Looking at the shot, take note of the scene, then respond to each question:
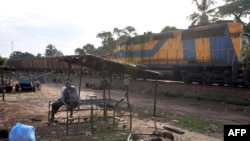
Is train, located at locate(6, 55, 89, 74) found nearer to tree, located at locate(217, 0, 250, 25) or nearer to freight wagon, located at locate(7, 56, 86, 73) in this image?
freight wagon, located at locate(7, 56, 86, 73)

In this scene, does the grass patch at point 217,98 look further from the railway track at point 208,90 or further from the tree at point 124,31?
the tree at point 124,31

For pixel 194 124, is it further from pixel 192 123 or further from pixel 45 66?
pixel 45 66

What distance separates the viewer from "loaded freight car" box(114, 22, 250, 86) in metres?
19.6

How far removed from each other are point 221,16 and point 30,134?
113 ft

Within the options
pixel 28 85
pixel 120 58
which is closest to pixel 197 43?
pixel 120 58

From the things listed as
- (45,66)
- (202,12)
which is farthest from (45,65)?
(202,12)

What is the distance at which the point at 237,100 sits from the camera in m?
16.7

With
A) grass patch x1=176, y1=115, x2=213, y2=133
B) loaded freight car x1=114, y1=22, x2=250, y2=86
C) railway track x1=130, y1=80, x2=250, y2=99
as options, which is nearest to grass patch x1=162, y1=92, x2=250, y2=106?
railway track x1=130, y1=80, x2=250, y2=99

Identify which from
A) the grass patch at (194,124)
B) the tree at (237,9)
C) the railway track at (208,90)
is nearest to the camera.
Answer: the grass patch at (194,124)

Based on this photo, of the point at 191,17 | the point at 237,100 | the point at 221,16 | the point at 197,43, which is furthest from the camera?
the point at 191,17

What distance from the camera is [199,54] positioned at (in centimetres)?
2262

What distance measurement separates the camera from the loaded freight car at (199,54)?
64.3 ft

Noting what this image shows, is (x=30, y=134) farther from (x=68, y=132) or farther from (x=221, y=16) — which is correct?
(x=221, y=16)

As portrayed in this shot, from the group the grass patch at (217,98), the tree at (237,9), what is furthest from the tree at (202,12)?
the grass patch at (217,98)
